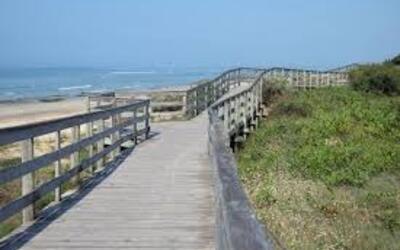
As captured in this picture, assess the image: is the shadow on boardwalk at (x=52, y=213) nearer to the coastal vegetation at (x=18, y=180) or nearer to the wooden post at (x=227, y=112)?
the coastal vegetation at (x=18, y=180)

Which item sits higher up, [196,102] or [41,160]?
[41,160]

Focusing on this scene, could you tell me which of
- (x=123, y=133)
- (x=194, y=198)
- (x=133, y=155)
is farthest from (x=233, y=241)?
(x=123, y=133)

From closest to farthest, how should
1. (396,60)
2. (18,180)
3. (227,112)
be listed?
(18,180)
(227,112)
(396,60)

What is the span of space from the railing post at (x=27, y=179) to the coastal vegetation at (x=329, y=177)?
3.08 metres

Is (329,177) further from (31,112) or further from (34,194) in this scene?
(31,112)

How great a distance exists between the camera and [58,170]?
9.88 meters

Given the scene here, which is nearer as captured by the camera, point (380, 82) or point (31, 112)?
point (380, 82)

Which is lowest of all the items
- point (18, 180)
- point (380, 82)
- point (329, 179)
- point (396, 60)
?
point (18, 180)

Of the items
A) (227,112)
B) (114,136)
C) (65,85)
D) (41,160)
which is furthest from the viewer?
(65,85)

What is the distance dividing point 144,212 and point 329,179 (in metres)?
6.04

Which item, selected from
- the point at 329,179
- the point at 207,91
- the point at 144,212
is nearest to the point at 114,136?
the point at 329,179

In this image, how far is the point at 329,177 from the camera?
14.4 m

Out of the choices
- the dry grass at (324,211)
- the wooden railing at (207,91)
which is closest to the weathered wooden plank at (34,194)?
the dry grass at (324,211)

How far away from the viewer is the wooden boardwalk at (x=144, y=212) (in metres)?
7.48
